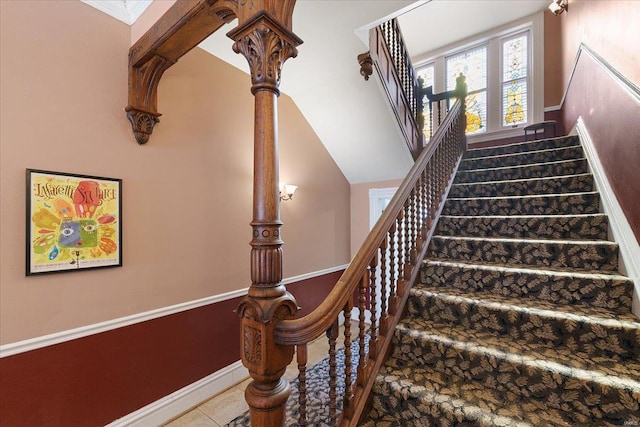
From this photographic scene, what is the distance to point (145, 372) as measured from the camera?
2051 millimetres

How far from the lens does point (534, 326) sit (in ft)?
4.81

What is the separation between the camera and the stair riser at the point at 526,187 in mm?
2260

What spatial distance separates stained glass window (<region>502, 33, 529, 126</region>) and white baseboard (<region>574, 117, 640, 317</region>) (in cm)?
257

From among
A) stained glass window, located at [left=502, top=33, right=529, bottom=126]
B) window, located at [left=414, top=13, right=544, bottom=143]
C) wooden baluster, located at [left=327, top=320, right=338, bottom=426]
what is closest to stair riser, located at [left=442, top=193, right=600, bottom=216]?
wooden baluster, located at [left=327, top=320, right=338, bottom=426]

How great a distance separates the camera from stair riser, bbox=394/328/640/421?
1110 mm

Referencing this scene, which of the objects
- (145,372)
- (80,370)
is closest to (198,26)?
(80,370)

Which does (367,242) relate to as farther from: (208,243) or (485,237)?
(208,243)

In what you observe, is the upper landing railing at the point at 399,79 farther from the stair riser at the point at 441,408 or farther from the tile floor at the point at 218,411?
the tile floor at the point at 218,411

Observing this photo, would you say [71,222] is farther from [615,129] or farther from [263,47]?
[615,129]

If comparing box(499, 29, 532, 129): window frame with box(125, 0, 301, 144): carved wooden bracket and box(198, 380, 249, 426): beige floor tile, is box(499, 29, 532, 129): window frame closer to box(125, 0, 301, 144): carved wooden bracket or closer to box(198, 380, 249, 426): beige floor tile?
box(125, 0, 301, 144): carved wooden bracket

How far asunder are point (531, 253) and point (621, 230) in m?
0.46

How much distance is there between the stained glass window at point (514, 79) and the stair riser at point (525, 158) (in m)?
2.00

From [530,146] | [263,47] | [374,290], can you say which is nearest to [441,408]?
[374,290]

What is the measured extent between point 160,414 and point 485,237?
280 cm
